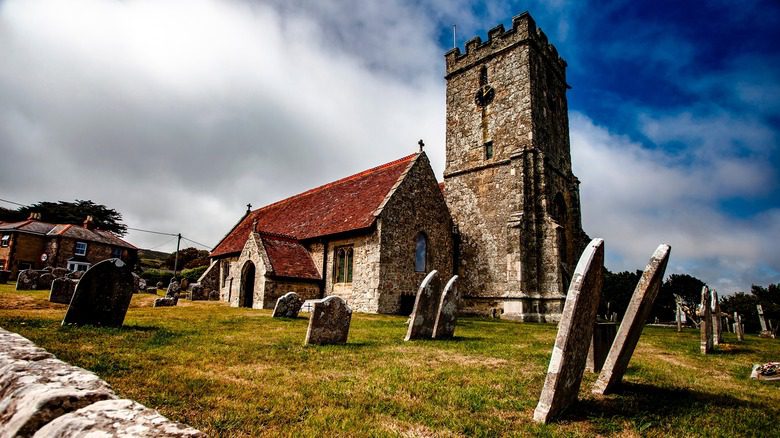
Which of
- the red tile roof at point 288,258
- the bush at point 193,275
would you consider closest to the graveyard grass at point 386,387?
the red tile roof at point 288,258

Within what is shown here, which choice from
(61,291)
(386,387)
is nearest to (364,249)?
(61,291)

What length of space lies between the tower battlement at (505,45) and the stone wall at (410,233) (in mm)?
8239

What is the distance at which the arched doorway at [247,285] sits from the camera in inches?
752

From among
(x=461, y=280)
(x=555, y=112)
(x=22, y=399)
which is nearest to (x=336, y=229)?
(x=461, y=280)

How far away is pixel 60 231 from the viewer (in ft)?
123

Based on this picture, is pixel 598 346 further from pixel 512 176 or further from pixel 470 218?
pixel 470 218

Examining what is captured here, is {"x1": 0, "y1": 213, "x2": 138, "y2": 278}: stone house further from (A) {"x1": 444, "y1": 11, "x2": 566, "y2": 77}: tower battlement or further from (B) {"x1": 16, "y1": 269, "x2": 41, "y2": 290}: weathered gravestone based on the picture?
(A) {"x1": 444, "y1": 11, "x2": 566, "y2": 77}: tower battlement

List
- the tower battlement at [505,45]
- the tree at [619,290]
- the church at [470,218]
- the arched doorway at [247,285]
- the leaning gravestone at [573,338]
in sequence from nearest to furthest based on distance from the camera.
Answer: the leaning gravestone at [573,338] → the church at [470,218] → the arched doorway at [247,285] → the tower battlement at [505,45] → the tree at [619,290]

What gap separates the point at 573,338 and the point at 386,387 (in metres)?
2.28

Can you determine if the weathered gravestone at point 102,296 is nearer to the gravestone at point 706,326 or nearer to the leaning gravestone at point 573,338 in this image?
the leaning gravestone at point 573,338

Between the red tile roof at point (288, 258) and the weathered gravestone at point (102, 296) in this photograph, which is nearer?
the weathered gravestone at point (102, 296)

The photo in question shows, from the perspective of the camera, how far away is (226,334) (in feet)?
28.5

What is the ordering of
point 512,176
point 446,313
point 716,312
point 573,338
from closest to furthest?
point 573,338, point 446,313, point 716,312, point 512,176

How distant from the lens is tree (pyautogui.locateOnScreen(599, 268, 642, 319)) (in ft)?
146
